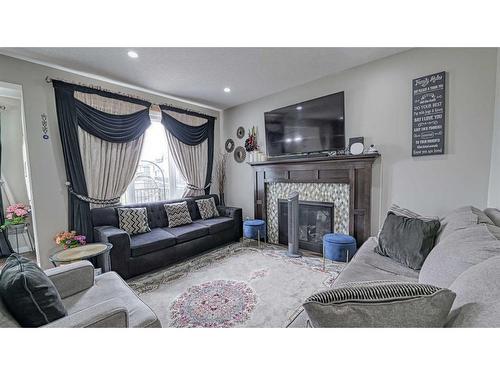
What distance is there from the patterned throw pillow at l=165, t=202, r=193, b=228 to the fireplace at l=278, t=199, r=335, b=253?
1.62 metres

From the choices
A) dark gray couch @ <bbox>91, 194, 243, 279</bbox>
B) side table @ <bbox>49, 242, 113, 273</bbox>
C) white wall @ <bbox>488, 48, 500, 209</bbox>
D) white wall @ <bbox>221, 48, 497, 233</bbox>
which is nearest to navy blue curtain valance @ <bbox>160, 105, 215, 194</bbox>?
dark gray couch @ <bbox>91, 194, 243, 279</bbox>

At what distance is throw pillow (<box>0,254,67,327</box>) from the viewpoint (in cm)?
98

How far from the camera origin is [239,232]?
150 inches

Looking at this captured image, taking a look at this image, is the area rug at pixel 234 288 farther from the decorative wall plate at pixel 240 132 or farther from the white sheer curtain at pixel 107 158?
the decorative wall plate at pixel 240 132

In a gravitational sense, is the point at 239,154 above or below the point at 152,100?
below

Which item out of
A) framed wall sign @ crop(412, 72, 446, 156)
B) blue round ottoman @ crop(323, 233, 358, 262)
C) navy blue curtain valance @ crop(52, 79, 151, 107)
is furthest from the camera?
navy blue curtain valance @ crop(52, 79, 151, 107)

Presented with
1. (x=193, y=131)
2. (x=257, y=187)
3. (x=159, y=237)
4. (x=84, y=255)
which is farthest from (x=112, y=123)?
(x=257, y=187)

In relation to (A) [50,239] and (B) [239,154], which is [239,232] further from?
(A) [50,239]

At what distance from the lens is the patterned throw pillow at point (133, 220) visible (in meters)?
2.85

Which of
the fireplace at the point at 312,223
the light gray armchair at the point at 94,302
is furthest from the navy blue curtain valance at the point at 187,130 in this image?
the light gray armchair at the point at 94,302

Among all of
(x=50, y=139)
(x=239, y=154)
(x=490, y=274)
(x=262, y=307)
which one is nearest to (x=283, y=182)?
(x=239, y=154)

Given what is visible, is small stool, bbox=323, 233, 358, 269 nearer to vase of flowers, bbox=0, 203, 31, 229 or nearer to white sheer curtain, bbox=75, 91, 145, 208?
white sheer curtain, bbox=75, 91, 145, 208
